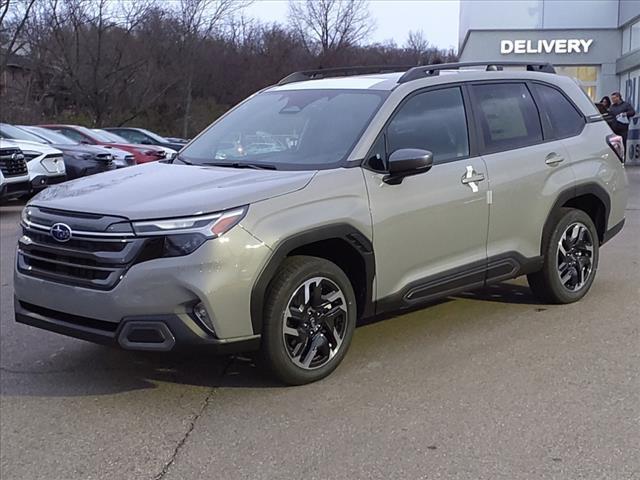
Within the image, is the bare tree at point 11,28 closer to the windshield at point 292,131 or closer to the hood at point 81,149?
the hood at point 81,149

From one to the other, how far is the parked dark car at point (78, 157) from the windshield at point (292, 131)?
10214 mm

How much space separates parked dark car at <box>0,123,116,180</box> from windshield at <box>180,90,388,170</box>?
10214mm

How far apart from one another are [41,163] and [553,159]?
1066 centimetres

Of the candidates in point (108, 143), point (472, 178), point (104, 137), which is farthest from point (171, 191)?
point (104, 137)

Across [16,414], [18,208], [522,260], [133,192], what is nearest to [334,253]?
[133,192]

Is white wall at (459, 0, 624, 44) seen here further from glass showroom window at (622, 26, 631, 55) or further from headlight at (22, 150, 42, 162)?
headlight at (22, 150, 42, 162)

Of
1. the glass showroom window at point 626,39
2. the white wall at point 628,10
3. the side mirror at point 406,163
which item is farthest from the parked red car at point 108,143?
the glass showroom window at point 626,39

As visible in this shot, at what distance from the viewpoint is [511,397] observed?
4293 mm

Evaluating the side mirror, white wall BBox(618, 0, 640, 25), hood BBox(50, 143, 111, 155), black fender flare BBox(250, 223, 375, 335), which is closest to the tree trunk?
white wall BBox(618, 0, 640, 25)

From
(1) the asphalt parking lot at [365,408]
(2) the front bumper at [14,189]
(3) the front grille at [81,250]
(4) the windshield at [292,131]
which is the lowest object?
(1) the asphalt parking lot at [365,408]

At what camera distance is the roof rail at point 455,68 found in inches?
209

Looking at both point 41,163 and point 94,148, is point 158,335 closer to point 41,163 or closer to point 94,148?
point 41,163

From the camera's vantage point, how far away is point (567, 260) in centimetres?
605

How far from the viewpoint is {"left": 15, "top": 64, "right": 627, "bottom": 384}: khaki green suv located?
4.03 m
